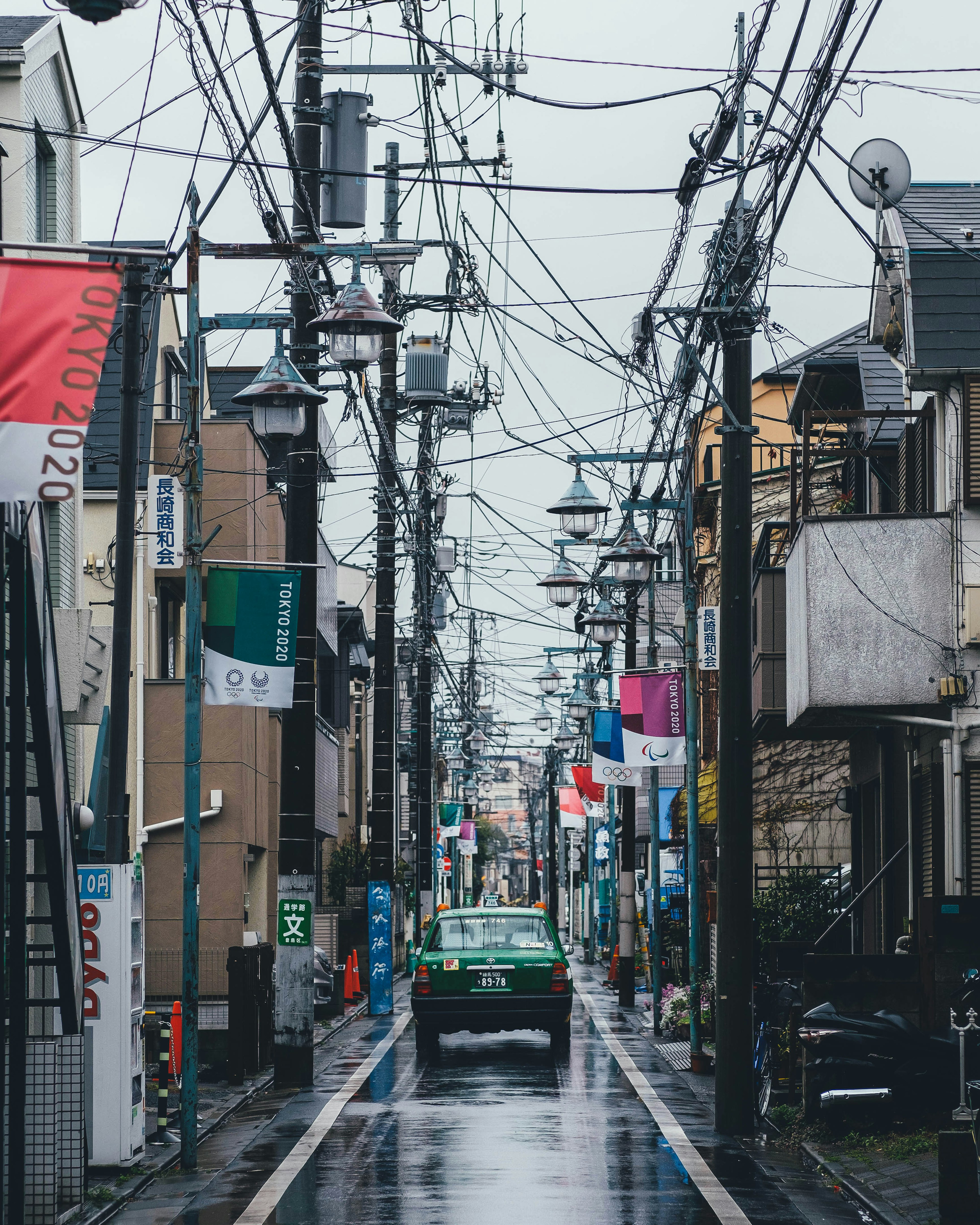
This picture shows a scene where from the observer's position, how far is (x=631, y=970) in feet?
107

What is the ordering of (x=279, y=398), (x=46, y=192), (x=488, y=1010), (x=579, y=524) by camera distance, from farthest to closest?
(x=579, y=524), (x=488, y=1010), (x=46, y=192), (x=279, y=398)

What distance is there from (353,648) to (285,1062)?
112 ft

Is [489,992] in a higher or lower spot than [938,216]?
lower

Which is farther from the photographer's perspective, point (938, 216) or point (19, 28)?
point (19, 28)

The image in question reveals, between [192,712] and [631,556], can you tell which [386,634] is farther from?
[192,712]

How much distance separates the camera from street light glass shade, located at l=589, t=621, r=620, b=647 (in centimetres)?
3241

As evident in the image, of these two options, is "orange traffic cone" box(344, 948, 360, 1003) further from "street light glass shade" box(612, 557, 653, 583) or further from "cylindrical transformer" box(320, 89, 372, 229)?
"cylindrical transformer" box(320, 89, 372, 229)

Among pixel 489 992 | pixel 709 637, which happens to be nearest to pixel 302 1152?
pixel 489 992

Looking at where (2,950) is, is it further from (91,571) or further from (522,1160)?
(91,571)

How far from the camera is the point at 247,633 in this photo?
15867 mm

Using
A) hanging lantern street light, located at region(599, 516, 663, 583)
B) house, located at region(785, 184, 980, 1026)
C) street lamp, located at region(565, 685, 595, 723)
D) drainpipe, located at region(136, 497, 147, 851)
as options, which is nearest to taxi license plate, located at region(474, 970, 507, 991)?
house, located at region(785, 184, 980, 1026)

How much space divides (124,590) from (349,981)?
1949 centimetres

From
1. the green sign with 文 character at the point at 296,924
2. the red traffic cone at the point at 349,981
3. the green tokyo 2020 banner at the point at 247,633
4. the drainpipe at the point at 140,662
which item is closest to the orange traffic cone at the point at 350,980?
the red traffic cone at the point at 349,981

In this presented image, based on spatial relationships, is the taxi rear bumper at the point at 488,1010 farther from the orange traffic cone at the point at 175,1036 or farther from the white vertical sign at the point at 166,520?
the white vertical sign at the point at 166,520
